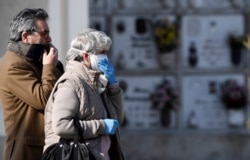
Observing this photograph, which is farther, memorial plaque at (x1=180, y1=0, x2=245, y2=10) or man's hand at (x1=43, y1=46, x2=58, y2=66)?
memorial plaque at (x1=180, y1=0, x2=245, y2=10)

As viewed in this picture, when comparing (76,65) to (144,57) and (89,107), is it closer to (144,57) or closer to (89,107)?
(89,107)

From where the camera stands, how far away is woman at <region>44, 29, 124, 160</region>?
4.13m

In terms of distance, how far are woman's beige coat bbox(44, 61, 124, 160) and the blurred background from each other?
4.84 metres

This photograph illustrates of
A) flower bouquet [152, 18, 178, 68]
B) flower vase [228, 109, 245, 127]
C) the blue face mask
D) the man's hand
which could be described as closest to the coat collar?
the man's hand

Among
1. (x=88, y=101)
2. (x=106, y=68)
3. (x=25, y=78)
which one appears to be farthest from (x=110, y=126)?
(x=25, y=78)

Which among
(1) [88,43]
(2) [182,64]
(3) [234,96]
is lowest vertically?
(3) [234,96]

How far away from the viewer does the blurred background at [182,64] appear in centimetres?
920

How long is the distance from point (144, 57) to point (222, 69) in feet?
2.87

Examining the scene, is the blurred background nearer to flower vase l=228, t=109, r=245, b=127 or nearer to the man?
flower vase l=228, t=109, r=245, b=127

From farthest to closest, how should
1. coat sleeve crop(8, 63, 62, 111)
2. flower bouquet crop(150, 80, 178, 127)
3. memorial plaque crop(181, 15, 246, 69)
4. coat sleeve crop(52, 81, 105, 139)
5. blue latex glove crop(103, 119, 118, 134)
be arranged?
1. memorial plaque crop(181, 15, 246, 69)
2. flower bouquet crop(150, 80, 178, 127)
3. coat sleeve crop(8, 63, 62, 111)
4. blue latex glove crop(103, 119, 118, 134)
5. coat sleeve crop(52, 81, 105, 139)

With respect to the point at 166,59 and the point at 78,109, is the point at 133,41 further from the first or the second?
the point at 78,109

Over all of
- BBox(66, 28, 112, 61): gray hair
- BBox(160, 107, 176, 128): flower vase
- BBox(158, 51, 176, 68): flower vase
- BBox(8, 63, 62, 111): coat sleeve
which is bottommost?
BBox(160, 107, 176, 128): flower vase

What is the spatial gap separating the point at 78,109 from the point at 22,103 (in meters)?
0.41

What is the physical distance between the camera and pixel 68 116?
4117mm
